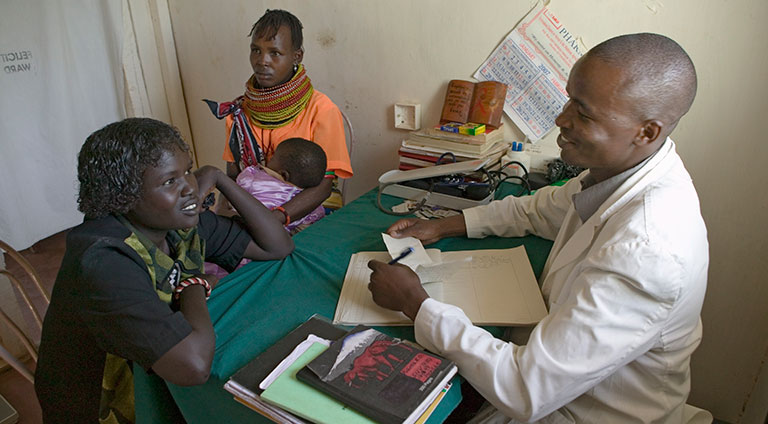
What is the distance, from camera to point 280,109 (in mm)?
1903

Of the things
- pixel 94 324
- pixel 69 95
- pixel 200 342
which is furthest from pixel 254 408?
pixel 69 95

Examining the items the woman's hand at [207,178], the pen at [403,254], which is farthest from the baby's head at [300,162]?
the pen at [403,254]

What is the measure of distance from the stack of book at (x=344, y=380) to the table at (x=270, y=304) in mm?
62

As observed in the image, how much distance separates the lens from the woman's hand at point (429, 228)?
1.37 m

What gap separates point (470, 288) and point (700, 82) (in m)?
1.12

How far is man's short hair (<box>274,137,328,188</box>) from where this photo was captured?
1.78 meters

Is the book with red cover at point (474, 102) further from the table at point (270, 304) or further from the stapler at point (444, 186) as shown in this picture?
the table at point (270, 304)

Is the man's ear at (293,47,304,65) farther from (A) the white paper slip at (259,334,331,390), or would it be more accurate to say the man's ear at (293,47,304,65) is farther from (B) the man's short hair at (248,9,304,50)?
(A) the white paper slip at (259,334,331,390)

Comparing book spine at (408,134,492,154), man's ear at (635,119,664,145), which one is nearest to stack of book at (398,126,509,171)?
book spine at (408,134,492,154)

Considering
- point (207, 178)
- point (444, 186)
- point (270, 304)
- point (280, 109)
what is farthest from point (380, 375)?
point (280, 109)

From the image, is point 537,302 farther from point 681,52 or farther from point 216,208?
point 216,208

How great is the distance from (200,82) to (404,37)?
4.99 feet

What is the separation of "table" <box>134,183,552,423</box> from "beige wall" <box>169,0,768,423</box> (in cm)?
77

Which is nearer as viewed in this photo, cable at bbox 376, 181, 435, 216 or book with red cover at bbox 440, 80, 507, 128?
cable at bbox 376, 181, 435, 216
